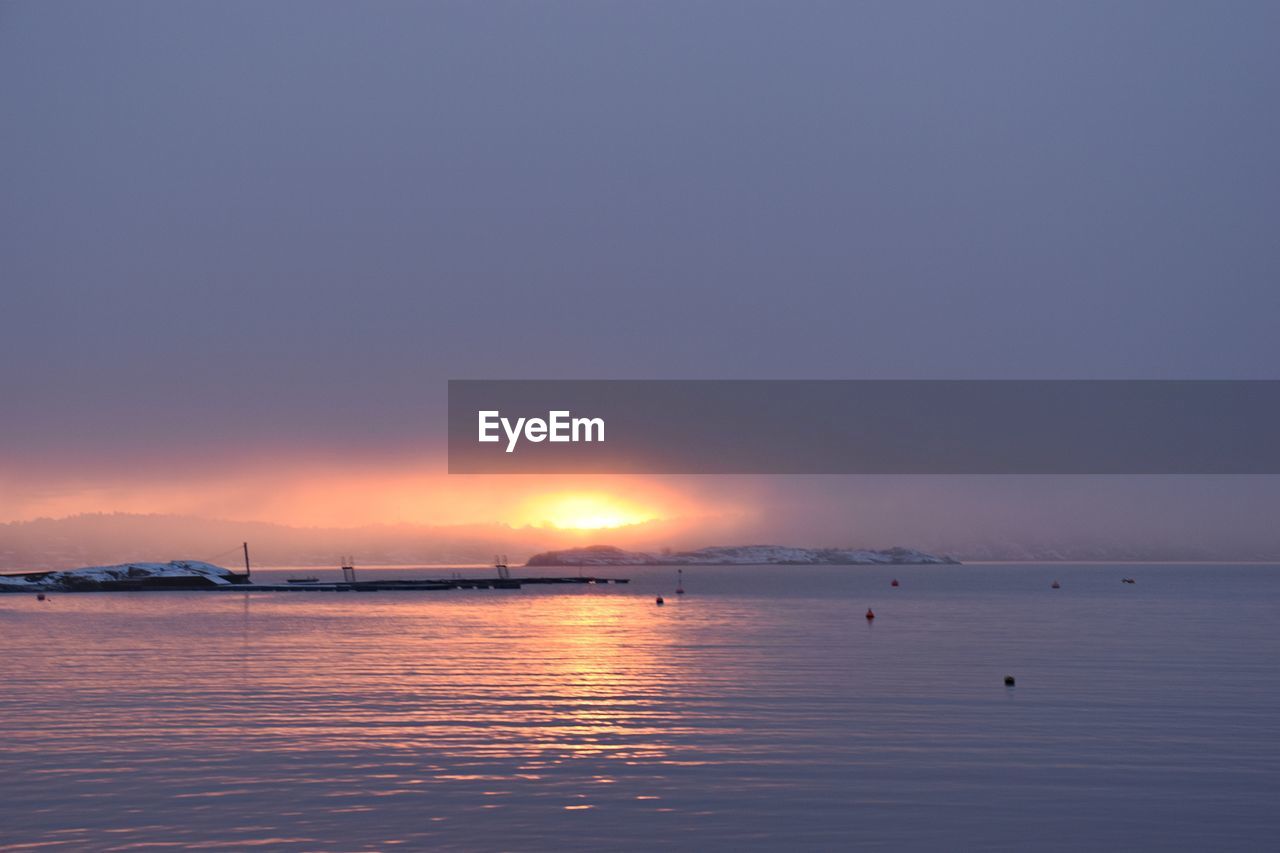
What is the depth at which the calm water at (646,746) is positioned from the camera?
23922mm

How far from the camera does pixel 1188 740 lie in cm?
3506

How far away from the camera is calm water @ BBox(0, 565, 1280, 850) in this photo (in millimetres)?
23922

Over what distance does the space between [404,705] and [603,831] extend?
71.5ft

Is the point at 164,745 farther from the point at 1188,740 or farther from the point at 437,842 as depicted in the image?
the point at 1188,740

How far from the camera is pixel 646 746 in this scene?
34.2 m

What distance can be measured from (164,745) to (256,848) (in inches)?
536

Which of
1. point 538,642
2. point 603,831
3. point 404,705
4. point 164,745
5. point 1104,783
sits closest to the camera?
point 603,831

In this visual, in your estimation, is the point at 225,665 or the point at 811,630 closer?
the point at 225,665

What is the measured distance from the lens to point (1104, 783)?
28562mm

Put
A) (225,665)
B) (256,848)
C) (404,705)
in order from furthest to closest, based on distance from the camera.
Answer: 1. (225,665)
2. (404,705)
3. (256,848)

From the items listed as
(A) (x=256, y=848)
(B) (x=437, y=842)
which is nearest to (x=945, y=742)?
(B) (x=437, y=842)

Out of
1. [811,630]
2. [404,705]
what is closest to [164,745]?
[404,705]

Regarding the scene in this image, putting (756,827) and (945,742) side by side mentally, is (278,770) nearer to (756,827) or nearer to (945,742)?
(756,827)

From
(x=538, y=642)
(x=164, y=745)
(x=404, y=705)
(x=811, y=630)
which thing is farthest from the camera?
(x=811, y=630)
